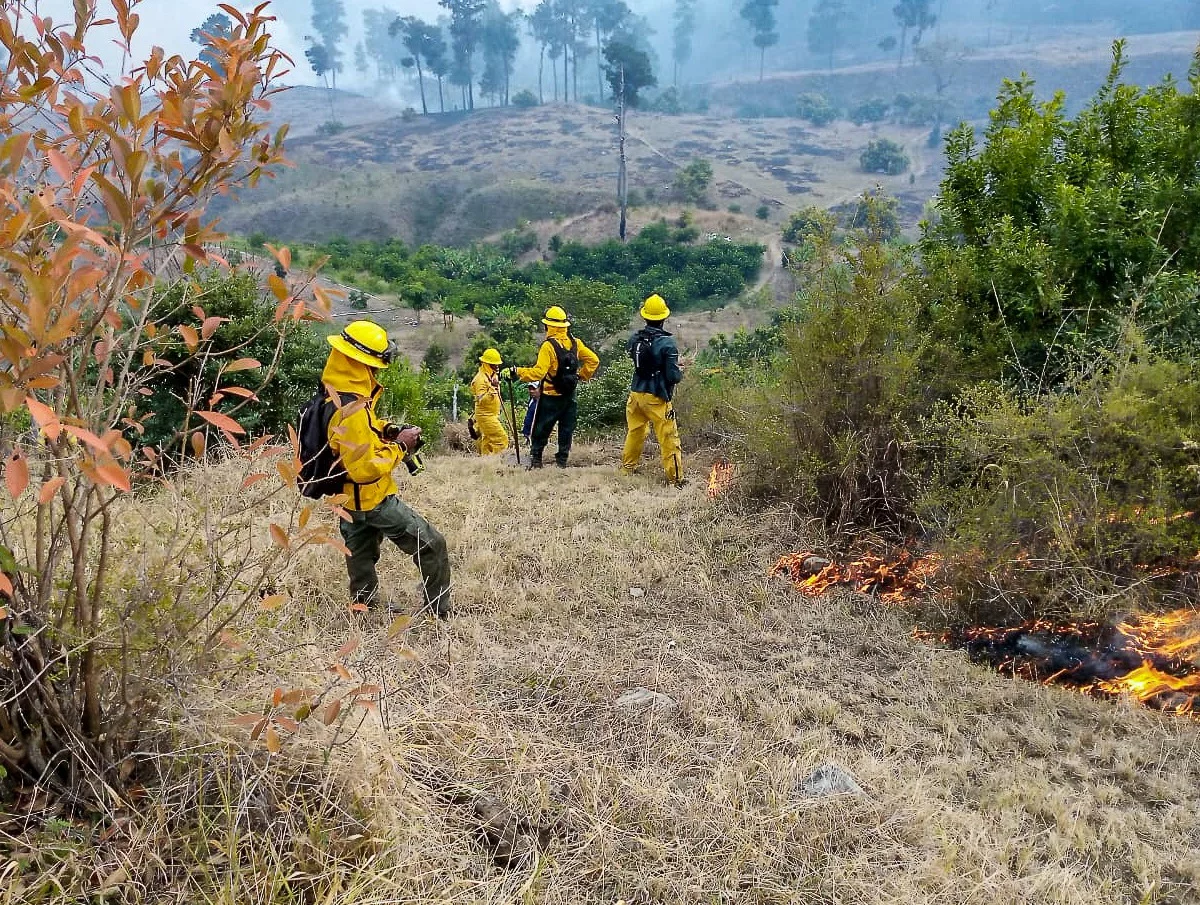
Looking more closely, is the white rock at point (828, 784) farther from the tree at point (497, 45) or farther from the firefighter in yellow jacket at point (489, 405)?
the tree at point (497, 45)

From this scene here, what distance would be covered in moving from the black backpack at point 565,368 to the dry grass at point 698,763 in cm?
353

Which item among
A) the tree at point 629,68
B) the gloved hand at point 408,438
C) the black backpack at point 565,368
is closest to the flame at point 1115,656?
the gloved hand at point 408,438

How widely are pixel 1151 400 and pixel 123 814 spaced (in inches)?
174

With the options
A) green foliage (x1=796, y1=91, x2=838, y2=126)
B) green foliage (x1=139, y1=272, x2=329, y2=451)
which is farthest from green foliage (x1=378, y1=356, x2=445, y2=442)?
green foliage (x1=796, y1=91, x2=838, y2=126)

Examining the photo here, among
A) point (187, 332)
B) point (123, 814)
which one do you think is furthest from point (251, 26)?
point (123, 814)

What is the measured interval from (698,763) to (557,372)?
17.5ft

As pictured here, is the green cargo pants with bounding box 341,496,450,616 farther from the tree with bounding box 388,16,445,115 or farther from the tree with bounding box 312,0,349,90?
the tree with bounding box 312,0,349,90

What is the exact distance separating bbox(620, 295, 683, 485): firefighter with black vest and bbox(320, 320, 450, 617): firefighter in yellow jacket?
128 inches

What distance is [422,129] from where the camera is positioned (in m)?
70.4

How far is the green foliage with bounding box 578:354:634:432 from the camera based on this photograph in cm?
1176

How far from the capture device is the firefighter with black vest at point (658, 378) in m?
6.75

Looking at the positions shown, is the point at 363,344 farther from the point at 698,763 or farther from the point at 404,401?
the point at 404,401

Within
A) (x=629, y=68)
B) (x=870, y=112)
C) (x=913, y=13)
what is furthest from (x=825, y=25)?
(x=629, y=68)

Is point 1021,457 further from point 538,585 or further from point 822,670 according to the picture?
point 538,585
